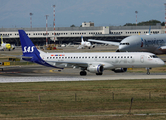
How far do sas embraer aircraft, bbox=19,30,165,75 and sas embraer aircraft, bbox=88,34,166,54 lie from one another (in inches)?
926

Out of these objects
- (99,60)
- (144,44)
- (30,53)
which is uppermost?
(144,44)

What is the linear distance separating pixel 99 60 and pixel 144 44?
1101 inches

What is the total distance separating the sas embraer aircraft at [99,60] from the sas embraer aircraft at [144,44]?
23529mm

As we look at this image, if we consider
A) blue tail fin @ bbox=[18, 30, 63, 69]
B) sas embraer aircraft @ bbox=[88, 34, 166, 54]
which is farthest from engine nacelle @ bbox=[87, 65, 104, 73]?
sas embraer aircraft @ bbox=[88, 34, 166, 54]

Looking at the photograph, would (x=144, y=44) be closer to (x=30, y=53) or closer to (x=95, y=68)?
(x=95, y=68)

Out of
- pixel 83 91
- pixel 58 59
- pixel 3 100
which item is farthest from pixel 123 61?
pixel 3 100

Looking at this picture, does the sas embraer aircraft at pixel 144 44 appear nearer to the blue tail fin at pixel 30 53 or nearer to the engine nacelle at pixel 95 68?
the engine nacelle at pixel 95 68

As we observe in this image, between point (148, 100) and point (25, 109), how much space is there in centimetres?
1045

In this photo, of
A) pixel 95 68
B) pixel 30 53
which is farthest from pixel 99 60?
pixel 30 53

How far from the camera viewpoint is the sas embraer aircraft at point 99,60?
150 feet

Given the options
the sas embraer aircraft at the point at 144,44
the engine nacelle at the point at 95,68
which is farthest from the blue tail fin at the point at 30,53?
the sas embraer aircraft at the point at 144,44

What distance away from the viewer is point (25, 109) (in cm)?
2234

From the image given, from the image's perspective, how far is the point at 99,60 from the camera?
47.0 metres

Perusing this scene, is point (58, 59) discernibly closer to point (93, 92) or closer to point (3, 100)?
point (93, 92)
